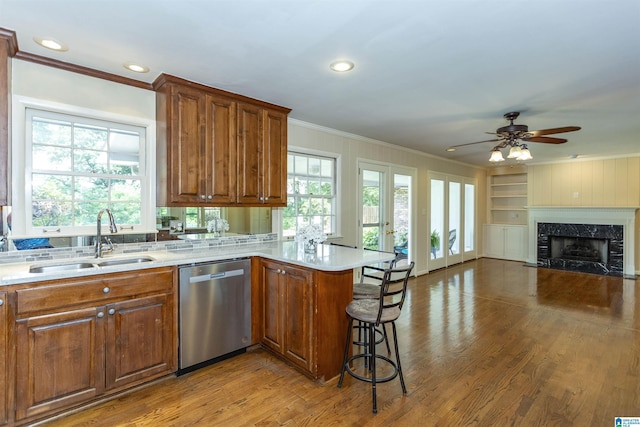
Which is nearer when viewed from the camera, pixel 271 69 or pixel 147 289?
pixel 147 289

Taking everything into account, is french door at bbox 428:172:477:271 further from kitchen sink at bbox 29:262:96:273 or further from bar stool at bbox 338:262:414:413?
kitchen sink at bbox 29:262:96:273

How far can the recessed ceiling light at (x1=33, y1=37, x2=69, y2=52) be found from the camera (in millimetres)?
2051

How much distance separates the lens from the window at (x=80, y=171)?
2357mm

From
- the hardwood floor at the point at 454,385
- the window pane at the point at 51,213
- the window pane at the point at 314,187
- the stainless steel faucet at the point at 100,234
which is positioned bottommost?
the hardwood floor at the point at 454,385

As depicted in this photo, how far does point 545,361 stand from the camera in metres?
2.67

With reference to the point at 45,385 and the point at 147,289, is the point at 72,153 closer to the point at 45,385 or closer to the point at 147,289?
the point at 147,289

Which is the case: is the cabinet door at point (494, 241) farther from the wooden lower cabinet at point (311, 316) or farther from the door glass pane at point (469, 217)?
the wooden lower cabinet at point (311, 316)

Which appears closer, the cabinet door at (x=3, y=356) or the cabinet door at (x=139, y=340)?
the cabinet door at (x=3, y=356)

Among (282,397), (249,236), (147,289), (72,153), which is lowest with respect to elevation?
(282,397)

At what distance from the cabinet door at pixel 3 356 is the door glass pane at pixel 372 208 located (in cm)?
401

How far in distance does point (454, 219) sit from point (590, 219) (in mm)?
2657

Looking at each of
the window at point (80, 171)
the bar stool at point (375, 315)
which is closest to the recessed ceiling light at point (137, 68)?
the window at point (80, 171)

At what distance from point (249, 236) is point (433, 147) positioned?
3.70 meters

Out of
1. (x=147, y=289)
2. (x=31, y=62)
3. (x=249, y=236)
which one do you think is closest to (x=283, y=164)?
(x=249, y=236)
